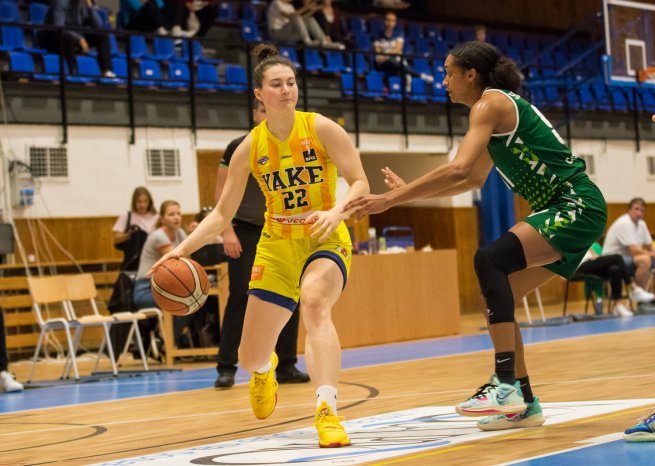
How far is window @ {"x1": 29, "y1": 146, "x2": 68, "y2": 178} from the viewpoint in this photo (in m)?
13.7

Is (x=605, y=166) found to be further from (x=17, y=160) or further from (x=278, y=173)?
(x=278, y=173)

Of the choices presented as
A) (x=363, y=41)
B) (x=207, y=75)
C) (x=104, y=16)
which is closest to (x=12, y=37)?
(x=104, y=16)

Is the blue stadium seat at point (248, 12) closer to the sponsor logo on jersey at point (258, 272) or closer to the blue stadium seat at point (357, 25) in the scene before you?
the blue stadium seat at point (357, 25)

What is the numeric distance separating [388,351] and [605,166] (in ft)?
37.3

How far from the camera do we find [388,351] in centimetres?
1104

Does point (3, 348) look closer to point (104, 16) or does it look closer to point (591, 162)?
point (104, 16)

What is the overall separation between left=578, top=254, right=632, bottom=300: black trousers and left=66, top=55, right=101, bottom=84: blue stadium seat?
680cm

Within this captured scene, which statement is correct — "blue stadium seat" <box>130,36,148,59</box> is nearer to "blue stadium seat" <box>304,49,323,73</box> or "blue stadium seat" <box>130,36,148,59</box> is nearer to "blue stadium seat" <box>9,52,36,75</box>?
"blue stadium seat" <box>9,52,36,75</box>

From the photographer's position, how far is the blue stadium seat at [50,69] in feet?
45.4

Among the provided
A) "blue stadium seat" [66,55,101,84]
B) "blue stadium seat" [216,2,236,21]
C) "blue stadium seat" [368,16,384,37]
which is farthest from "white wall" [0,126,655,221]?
"blue stadium seat" [368,16,384,37]

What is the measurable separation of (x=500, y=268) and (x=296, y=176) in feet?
3.42

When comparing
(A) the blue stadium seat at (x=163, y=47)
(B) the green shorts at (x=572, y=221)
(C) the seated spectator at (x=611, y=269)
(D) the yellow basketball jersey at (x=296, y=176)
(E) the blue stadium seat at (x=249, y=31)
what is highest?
(E) the blue stadium seat at (x=249, y=31)

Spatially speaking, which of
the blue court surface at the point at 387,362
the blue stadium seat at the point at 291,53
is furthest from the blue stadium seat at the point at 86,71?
the blue court surface at the point at 387,362

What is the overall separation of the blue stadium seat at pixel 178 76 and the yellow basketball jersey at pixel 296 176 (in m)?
10.1
